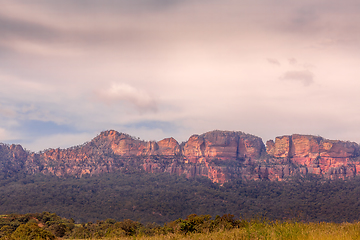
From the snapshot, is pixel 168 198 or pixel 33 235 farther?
pixel 168 198

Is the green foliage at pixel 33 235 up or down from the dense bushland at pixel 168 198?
up

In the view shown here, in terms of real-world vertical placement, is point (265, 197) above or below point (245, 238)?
below

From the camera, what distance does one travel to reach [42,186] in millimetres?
163750

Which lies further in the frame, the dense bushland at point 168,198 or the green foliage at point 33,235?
the dense bushland at point 168,198

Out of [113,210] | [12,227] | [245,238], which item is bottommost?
[113,210]

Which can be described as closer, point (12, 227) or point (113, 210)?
point (12, 227)

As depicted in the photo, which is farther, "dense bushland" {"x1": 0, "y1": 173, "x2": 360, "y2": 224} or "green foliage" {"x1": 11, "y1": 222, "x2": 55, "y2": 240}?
"dense bushland" {"x1": 0, "y1": 173, "x2": 360, "y2": 224}

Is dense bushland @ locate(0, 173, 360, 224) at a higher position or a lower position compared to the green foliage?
lower

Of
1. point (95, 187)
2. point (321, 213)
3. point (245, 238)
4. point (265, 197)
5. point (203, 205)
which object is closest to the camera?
point (245, 238)

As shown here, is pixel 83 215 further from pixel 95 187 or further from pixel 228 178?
pixel 228 178

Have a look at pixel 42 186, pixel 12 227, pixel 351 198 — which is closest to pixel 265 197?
pixel 351 198

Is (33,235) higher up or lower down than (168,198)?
higher up

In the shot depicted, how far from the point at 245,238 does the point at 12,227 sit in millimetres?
49037

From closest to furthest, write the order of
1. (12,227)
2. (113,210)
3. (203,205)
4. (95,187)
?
(12,227) → (113,210) → (203,205) → (95,187)
